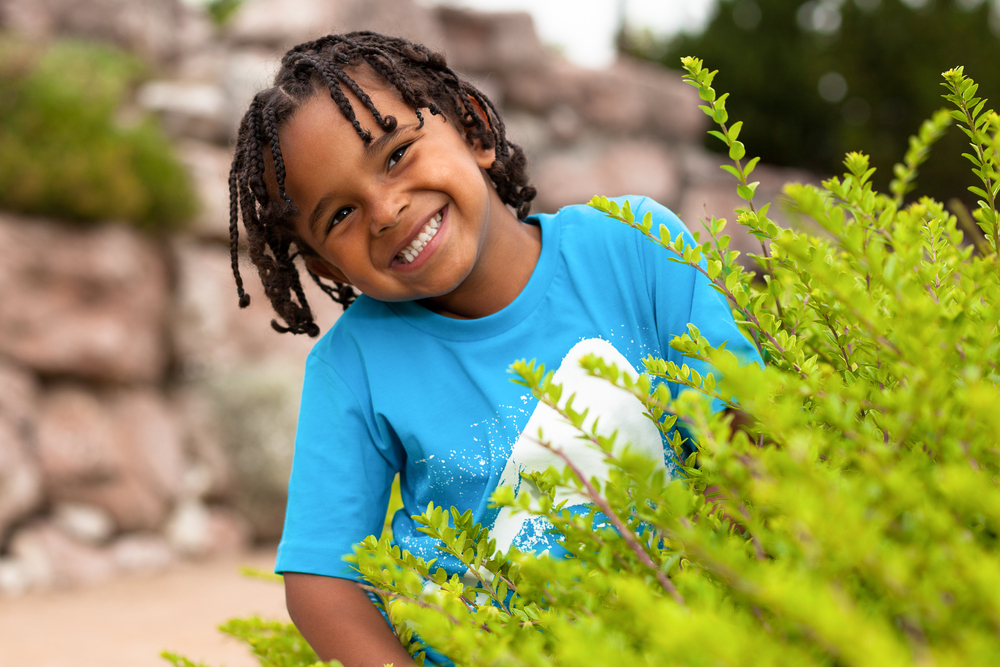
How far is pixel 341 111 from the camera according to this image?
1493 millimetres

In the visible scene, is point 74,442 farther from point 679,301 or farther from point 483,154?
point 679,301

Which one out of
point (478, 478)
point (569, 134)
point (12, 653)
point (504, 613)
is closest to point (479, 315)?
point (478, 478)

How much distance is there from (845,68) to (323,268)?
37.8 feet

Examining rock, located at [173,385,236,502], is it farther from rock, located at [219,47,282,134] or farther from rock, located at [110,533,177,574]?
rock, located at [219,47,282,134]

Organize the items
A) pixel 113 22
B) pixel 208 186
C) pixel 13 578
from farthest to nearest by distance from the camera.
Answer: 1. pixel 113 22
2. pixel 208 186
3. pixel 13 578

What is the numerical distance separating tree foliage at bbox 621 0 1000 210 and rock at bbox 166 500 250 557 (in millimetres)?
7926

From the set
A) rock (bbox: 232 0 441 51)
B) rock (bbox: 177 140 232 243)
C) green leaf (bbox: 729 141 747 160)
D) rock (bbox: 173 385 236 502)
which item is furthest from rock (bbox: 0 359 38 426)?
green leaf (bbox: 729 141 747 160)

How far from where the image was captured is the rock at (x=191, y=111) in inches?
310

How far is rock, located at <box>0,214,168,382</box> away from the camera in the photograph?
5773 millimetres

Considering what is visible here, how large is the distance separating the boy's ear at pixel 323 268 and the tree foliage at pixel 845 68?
30.6 ft

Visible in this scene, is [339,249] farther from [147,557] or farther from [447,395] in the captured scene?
[147,557]

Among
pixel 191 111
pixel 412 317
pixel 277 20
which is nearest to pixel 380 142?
pixel 412 317

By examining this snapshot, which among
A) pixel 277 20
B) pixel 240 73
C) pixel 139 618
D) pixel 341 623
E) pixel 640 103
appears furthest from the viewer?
pixel 640 103

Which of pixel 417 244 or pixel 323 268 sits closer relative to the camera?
pixel 417 244
